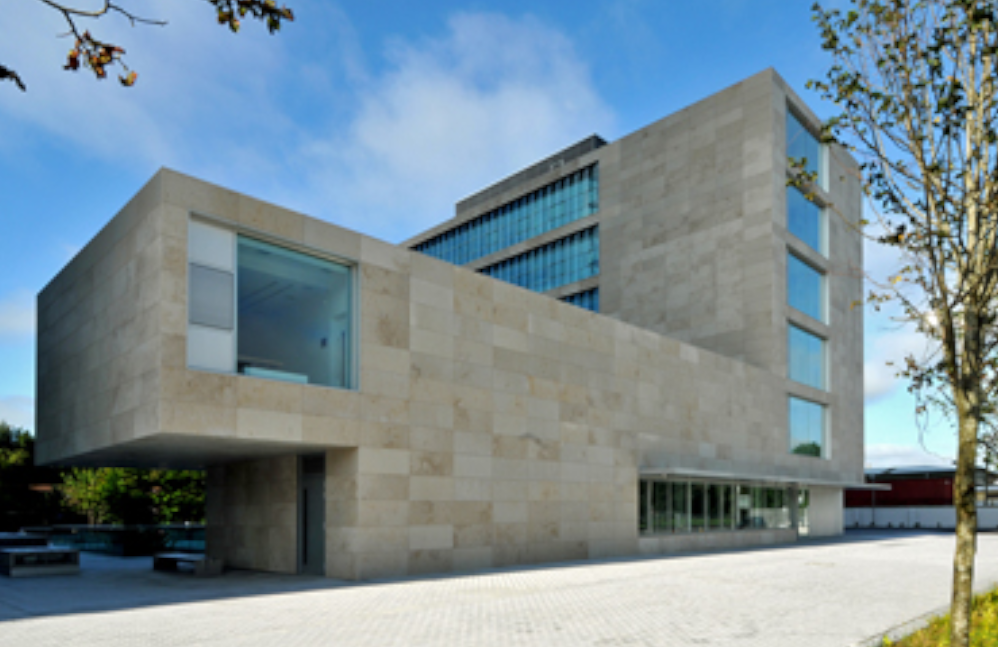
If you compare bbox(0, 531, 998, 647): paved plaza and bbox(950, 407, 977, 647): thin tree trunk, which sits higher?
bbox(950, 407, 977, 647): thin tree trunk

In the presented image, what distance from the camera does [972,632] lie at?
1126 centimetres

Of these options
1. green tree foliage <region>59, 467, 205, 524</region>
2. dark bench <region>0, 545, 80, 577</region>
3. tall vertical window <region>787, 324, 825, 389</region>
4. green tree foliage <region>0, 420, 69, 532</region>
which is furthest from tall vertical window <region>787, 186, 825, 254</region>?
green tree foliage <region>0, 420, 69, 532</region>

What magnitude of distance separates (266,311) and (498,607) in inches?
328

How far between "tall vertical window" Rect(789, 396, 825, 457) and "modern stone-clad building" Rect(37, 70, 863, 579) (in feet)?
0.64

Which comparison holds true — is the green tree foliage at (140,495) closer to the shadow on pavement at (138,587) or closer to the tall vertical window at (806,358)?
the shadow on pavement at (138,587)

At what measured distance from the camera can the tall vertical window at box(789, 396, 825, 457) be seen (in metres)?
38.6

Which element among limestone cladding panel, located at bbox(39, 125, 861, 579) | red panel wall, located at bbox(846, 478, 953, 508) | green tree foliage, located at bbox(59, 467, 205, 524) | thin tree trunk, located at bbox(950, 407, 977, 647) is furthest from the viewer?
A: red panel wall, located at bbox(846, 478, 953, 508)

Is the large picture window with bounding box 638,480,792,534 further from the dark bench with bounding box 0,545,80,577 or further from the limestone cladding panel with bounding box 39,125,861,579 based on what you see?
the dark bench with bounding box 0,545,80,577

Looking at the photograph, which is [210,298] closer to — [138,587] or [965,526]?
[138,587]

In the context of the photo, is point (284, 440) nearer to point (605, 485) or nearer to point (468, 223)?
point (605, 485)

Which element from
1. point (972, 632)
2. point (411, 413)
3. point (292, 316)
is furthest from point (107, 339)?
point (972, 632)

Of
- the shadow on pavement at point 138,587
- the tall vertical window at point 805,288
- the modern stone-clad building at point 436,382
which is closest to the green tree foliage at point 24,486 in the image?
the modern stone-clad building at point 436,382

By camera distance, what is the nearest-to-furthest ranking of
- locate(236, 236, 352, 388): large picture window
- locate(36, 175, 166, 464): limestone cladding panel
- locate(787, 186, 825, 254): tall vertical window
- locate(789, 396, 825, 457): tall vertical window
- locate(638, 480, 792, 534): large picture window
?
locate(36, 175, 166, 464): limestone cladding panel < locate(236, 236, 352, 388): large picture window < locate(638, 480, 792, 534): large picture window < locate(789, 396, 825, 457): tall vertical window < locate(787, 186, 825, 254): tall vertical window

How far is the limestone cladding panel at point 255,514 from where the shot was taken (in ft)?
67.8
